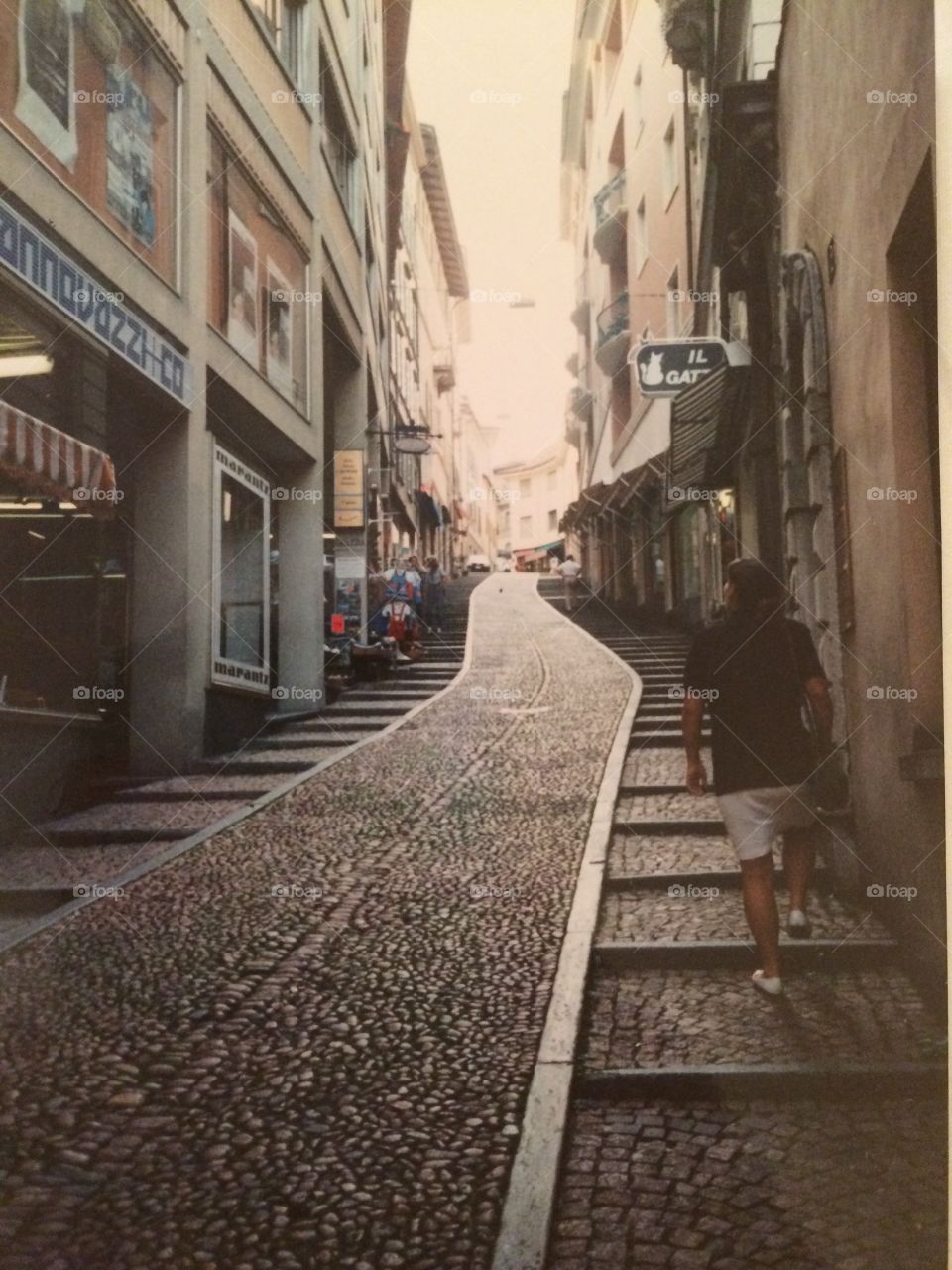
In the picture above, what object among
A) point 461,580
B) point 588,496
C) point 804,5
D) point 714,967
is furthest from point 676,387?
point 461,580

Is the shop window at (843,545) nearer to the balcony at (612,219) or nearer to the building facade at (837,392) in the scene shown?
the building facade at (837,392)

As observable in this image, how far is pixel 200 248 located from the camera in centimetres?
728

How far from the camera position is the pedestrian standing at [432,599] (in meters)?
17.7

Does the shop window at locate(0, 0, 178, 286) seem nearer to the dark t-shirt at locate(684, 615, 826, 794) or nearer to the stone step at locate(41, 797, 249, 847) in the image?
the stone step at locate(41, 797, 249, 847)

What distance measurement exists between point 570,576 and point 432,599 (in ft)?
8.07

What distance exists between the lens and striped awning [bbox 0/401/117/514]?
5.40m

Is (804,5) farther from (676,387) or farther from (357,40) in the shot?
(357,40)

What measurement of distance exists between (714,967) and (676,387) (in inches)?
189

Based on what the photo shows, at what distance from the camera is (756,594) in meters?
4.04

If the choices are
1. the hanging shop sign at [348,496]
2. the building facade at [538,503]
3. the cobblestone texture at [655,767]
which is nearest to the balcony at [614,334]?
the building facade at [538,503]

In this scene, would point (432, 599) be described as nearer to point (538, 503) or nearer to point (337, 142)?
point (538, 503)

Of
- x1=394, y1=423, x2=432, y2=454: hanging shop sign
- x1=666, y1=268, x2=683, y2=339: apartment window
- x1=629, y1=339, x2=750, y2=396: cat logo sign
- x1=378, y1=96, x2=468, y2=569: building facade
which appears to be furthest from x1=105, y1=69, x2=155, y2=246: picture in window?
x1=666, y1=268, x2=683, y2=339: apartment window

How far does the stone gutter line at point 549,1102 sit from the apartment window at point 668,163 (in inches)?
502

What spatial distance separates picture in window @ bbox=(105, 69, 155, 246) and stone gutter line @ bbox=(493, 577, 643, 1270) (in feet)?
13.9
